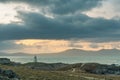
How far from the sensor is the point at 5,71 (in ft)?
149

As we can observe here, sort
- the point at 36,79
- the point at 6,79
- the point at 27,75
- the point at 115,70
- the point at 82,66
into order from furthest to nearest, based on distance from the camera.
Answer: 1. the point at 115,70
2. the point at 82,66
3. the point at 27,75
4. the point at 36,79
5. the point at 6,79

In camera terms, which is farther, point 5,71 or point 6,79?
point 5,71

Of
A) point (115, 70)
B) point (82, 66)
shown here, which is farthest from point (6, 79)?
point (115, 70)

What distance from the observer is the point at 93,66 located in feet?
398

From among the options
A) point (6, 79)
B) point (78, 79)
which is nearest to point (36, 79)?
point (78, 79)

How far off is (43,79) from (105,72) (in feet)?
228

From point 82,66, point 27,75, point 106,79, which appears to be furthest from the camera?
point 82,66

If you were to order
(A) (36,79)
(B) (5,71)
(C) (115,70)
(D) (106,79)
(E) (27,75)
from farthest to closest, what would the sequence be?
(C) (115,70) → (D) (106,79) → (E) (27,75) → (A) (36,79) → (B) (5,71)

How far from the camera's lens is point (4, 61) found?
124188mm

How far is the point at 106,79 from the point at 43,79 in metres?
16.5

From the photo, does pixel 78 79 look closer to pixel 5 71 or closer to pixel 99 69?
pixel 5 71

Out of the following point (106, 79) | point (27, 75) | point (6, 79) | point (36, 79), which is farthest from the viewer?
point (106, 79)

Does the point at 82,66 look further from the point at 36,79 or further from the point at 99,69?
the point at 36,79

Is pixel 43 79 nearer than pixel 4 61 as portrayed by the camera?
Yes
